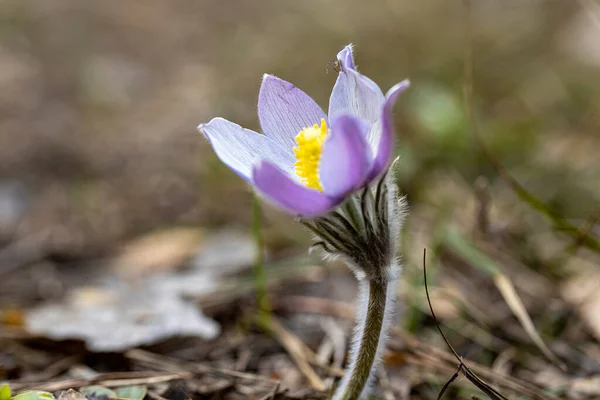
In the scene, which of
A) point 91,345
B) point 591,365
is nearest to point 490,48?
point 591,365

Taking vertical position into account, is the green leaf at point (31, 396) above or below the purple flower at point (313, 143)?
below

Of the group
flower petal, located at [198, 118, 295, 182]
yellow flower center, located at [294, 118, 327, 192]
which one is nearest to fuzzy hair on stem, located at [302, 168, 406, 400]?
yellow flower center, located at [294, 118, 327, 192]

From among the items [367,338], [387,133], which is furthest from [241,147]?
[367,338]

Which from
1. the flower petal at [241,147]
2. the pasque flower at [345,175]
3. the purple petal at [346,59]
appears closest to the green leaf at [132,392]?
the pasque flower at [345,175]

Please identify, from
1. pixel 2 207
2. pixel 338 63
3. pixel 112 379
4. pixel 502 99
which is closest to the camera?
pixel 338 63

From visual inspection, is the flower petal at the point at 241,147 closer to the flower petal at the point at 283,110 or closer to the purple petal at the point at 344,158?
the flower petal at the point at 283,110

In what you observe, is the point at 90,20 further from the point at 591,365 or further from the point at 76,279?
the point at 591,365

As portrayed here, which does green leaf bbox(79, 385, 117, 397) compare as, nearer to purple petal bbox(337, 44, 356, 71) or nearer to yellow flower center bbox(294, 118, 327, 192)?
yellow flower center bbox(294, 118, 327, 192)

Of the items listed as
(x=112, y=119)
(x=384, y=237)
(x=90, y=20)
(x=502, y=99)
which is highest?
(x=90, y=20)
